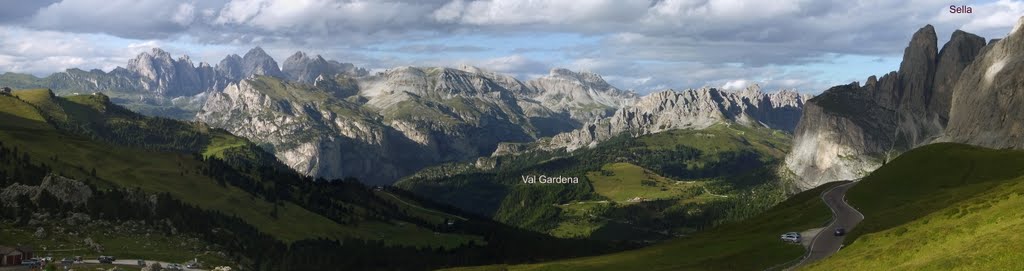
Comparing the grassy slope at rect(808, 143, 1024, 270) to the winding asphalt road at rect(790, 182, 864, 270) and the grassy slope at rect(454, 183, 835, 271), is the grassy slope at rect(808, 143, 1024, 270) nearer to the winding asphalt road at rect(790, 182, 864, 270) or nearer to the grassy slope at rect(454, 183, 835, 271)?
the winding asphalt road at rect(790, 182, 864, 270)

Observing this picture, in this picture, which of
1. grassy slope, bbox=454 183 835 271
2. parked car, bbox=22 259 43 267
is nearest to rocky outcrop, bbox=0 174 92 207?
parked car, bbox=22 259 43 267

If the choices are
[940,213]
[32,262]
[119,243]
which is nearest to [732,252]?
[940,213]

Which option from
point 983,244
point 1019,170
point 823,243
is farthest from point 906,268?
point 1019,170

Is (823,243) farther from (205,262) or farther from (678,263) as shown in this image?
(205,262)

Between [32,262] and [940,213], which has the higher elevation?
[940,213]

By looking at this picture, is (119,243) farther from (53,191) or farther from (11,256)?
(11,256)

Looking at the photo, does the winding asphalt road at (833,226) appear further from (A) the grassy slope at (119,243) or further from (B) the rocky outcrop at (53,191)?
(B) the rocky outcrop at (53,191)
